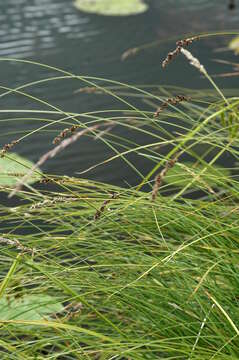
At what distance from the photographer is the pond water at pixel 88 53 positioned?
463 centimetres

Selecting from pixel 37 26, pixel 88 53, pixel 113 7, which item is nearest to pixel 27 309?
pixel 88 53

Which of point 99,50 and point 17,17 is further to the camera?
point 17,17

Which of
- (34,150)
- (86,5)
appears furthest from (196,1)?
(34,150)

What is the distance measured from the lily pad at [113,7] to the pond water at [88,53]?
0.28ft

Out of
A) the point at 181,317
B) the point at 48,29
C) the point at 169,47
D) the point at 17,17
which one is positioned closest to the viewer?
the point at 181,317

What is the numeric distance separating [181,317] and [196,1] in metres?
7.44

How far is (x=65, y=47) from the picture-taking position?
703 centimetres

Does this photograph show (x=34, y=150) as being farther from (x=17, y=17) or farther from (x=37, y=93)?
(x=17, y=17)

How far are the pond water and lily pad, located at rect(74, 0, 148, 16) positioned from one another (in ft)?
0.28

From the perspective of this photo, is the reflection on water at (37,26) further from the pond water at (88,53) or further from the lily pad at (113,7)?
the lily pad at (113,7)

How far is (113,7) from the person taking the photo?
831 centimetres

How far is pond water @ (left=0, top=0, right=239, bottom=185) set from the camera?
463 centimetres

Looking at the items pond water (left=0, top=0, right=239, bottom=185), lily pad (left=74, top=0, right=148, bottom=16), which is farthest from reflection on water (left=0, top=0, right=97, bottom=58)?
lily pad (left=74, top=0, right=148, bottom=16)

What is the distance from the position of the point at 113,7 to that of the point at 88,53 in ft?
5.71
